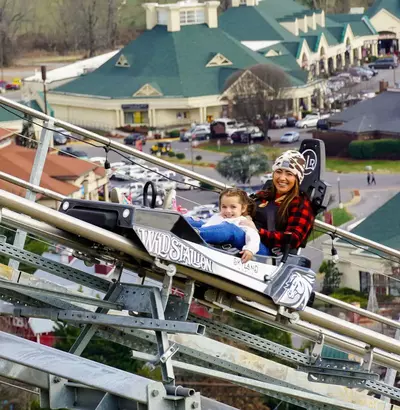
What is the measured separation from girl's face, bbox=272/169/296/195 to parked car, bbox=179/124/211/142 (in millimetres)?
55609

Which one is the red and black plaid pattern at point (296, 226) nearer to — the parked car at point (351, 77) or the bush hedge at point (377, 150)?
the bush hedge at point (377, 150)

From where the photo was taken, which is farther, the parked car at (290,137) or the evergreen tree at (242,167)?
the parked car at (290,137)

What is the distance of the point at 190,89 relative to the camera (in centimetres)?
7225

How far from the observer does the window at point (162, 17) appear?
78250mm

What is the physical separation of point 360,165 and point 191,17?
74.1 ft

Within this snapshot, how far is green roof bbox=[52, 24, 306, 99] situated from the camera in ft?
238

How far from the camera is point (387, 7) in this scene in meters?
96.9

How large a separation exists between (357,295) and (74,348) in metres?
26.2

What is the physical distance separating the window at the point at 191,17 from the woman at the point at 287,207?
6955 cm

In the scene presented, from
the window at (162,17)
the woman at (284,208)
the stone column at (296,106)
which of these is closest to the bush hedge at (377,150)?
the stone column at (296,106)

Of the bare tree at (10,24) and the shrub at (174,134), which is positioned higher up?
the bare tree at (10,24)

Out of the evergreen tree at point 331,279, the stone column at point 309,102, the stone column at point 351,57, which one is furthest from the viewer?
the stone column at point 351,57

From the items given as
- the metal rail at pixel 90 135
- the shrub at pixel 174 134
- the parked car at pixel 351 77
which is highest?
the metal rail at pixel 90 135

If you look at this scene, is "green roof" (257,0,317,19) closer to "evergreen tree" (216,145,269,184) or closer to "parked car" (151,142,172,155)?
"parked car" (151,142,172,155)
